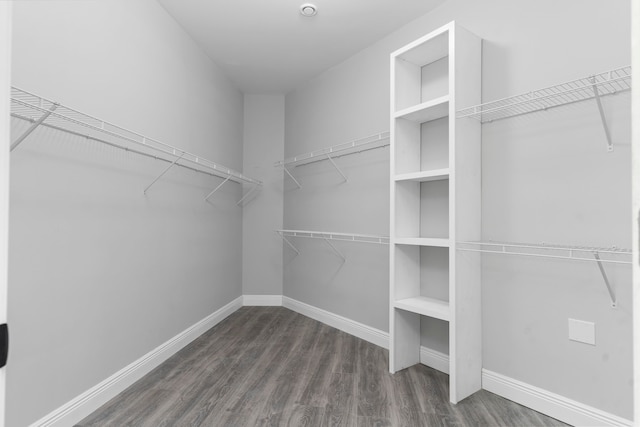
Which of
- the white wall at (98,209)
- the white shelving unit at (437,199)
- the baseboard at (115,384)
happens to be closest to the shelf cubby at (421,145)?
the white shelving unit at (437,199)

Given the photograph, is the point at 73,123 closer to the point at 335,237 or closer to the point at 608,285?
the point at 335,237

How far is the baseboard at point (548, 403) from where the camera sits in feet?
5.15

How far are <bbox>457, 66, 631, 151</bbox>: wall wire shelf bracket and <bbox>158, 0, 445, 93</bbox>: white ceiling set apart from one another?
0.96 meters

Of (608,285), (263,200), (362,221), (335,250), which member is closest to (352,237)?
(362,221)

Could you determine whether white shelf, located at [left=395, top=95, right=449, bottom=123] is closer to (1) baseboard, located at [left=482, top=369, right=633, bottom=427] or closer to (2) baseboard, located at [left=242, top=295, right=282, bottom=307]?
(1) baseboard, located at [left=482, top=369, right=633, bottom=427]

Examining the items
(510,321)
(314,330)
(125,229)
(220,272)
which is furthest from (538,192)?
(220,272)

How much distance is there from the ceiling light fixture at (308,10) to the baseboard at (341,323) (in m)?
2.47

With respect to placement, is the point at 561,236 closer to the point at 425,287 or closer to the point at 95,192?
the point at 425,287

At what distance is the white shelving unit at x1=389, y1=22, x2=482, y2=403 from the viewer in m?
1.90

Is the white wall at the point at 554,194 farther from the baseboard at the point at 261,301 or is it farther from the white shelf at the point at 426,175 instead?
the baseboard at the point at 261,301

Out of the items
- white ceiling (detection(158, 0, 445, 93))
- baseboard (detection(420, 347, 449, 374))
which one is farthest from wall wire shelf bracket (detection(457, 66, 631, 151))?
baseboard (detection(420, 347, 449, 374))

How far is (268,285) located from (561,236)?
9.64 ft

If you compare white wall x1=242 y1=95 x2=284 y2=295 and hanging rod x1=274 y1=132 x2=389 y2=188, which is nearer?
hanging rod x1=274 y1=132 x2=389 y2=188

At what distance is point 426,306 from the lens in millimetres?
2098
